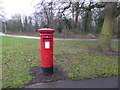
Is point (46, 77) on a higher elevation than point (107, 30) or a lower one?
lower

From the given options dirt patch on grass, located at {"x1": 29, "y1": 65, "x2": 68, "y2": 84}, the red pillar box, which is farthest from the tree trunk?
the red pillar box

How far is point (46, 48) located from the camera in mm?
2871

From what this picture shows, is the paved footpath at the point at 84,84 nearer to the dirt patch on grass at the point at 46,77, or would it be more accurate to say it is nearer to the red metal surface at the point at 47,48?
the dirt patch on grass at the point at 46,77

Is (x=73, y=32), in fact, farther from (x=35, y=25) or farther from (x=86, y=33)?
(x=35, y=25)

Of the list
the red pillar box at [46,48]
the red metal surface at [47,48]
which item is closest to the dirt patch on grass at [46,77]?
the red pillar box at [46,48]

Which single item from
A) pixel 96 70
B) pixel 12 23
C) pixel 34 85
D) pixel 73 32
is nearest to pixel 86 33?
pixel 73 32

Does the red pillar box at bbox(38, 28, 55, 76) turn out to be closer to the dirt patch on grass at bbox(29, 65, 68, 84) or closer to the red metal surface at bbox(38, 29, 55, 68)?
→ the red metal surface at bbox(38, 29, 55, 68)

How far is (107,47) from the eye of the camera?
6082 millimetres

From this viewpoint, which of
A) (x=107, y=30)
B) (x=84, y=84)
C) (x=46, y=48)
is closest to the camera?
(x=84, y=84)

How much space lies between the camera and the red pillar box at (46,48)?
2.78 metres

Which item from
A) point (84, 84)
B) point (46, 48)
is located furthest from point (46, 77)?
point (84, 84)

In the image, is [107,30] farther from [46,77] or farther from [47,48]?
[46,77]

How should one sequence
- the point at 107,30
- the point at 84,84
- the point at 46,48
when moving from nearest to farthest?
the point at 84,84 → the point at 46,48 → the point at 107,30

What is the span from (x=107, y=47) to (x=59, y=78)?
14.9ft
